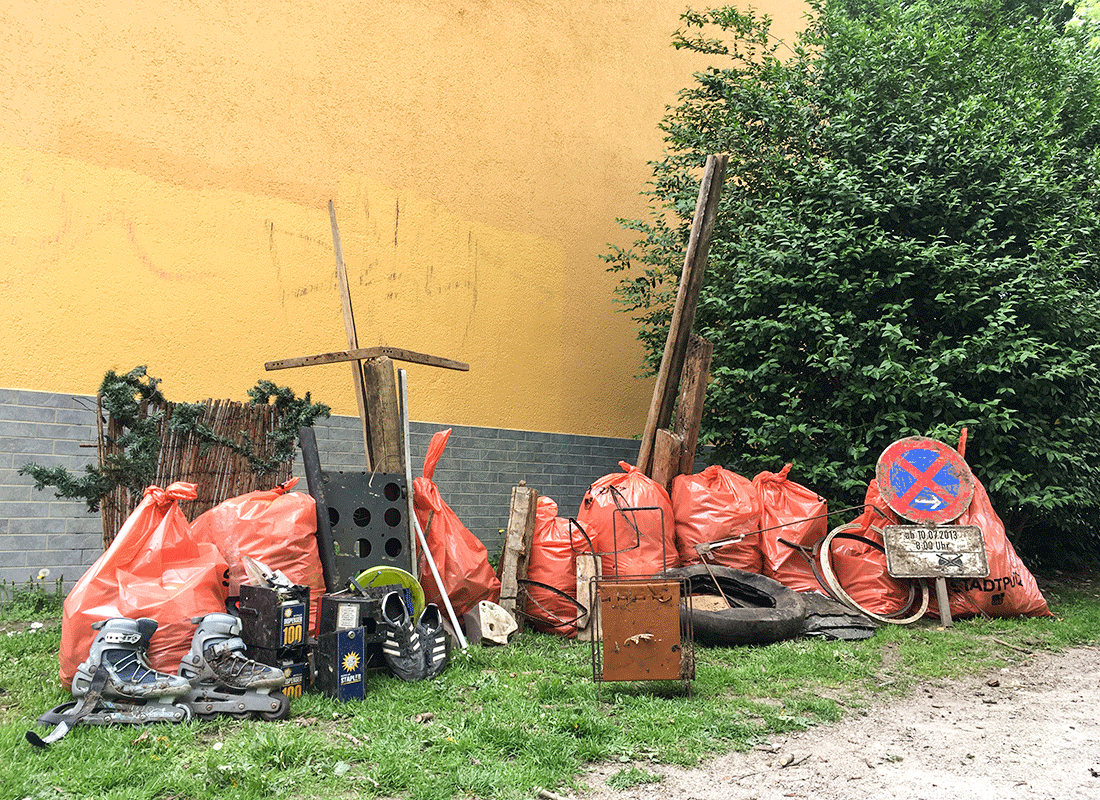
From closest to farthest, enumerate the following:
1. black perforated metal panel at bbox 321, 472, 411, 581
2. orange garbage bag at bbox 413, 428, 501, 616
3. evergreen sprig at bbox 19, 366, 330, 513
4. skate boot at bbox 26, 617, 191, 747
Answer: skate boot at bbox 26, 617, 191, 747
evergreen sprig at bbox 19, 366, 330, 513
black perforated metal panel at bbox 321, 472, 411, 581
orange garbage bag at bbox 413, 428, 501, 616

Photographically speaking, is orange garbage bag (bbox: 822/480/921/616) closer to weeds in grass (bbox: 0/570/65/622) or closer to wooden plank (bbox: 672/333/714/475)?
wooden plank (bbox: 672/333/714/475)

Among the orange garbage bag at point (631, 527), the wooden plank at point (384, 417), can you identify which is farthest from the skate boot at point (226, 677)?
the orange garbage bag at point (631, 527)

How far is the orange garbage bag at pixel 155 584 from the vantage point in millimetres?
3238

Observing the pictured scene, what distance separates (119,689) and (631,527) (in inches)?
126

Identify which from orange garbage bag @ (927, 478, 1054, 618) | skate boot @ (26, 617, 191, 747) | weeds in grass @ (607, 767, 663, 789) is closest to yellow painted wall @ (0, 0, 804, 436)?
skate boot @ (26, 617, 191, 747)

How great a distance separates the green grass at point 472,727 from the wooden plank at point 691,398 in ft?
6.43

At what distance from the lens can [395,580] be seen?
4.12 m

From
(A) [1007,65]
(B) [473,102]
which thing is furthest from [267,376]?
(A) [1007,65]

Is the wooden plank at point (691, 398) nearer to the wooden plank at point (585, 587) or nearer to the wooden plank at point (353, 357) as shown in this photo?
the wooden plank at point (585, 587)

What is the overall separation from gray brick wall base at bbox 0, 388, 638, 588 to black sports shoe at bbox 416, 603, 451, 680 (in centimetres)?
211

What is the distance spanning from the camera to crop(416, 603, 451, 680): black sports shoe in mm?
3758

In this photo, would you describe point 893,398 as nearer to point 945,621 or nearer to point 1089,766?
point 945,621

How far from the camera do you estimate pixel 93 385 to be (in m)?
5.08

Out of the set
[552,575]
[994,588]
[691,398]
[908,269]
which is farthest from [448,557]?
[908,269]
